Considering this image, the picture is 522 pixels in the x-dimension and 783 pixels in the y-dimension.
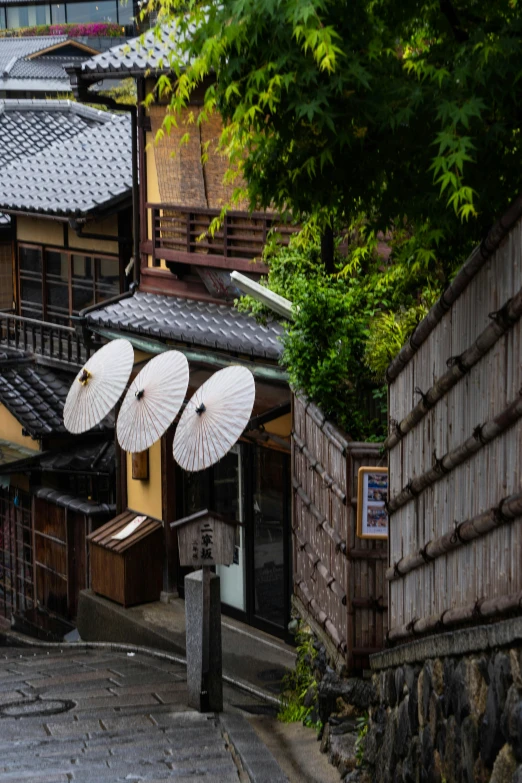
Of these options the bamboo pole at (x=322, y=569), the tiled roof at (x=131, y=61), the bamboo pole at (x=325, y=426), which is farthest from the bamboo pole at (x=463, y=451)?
the tiled roof at (x=131, y=61)

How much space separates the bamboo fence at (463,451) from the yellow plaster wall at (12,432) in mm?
14586

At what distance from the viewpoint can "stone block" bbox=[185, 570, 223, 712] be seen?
12516 millimetres

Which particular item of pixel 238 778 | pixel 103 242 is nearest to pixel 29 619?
pixel 103 242

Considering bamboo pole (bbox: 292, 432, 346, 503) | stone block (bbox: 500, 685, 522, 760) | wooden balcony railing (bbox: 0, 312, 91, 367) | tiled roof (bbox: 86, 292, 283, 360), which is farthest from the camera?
wooden balcony railing (bbox: 0, 312, 91, 367)

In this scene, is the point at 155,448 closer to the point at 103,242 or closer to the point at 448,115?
the point at 103,242

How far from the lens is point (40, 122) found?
3062 centimetres

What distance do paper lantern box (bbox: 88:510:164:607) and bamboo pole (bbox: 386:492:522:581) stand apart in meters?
9.66

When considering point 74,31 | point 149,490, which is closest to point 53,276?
point 149,490

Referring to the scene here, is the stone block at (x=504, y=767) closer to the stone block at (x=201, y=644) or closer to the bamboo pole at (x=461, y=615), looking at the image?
the bamboo pole at (x=461, y=615)

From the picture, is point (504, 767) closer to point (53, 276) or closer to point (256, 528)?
point (256, 528)

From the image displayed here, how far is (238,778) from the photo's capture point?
10273 mm

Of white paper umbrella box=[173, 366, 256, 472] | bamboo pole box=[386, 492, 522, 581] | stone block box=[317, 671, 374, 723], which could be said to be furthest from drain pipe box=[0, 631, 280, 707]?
bamboo pole box=[386, 492, 522, 581]

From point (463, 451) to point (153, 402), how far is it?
7426mm

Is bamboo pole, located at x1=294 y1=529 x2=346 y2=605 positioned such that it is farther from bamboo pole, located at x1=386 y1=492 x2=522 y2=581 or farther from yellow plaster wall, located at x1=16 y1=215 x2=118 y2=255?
yellow plaster wall, located at x1=16 y1=215 x2=118 y2=255
